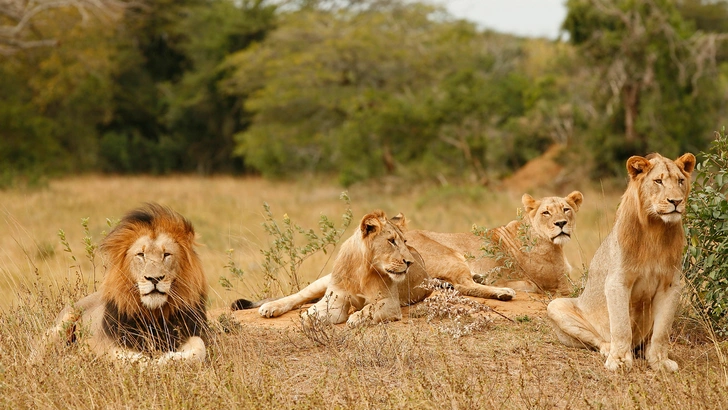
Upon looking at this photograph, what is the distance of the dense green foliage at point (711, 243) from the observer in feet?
18.3

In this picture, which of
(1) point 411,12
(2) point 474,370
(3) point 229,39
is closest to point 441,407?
(2) point 474,370

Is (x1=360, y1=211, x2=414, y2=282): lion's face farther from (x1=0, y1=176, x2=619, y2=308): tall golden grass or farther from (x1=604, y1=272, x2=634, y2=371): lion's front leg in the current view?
(x1=0, y1=176, x2=619, y2=308): tall golden grass

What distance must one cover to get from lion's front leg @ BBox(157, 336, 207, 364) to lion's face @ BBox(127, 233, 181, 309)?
0.94ft

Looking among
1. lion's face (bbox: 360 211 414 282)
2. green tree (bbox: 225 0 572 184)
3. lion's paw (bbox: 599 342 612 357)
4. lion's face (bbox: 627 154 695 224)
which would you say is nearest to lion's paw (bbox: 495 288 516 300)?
lion's face (bbox: 360 211 414 282)

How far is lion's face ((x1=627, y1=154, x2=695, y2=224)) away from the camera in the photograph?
469 cm

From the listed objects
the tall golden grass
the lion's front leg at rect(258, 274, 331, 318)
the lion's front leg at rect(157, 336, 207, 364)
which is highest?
the lion's front leg at rect(157, 336, 207, 364)

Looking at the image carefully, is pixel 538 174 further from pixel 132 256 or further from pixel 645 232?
pixel 132 256

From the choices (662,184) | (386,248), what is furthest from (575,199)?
(662,184)

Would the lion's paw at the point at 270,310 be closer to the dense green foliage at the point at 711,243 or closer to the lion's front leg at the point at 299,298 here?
the lion's front leg at the point at 299,298

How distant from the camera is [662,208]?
470 centimetres

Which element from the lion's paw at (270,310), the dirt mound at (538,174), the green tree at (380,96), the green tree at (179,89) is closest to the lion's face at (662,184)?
the lion's paw at (270,310)

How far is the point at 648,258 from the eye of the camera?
4.87 m

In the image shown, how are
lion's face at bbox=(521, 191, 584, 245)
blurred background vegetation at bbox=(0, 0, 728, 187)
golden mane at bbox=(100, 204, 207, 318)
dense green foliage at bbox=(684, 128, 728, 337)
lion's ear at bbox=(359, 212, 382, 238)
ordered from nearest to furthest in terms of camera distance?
1. golden mane at bbox=(100, 204, 207, 318)
2. dense green foliage at bbox=(684, 128, 728, 337)
3. lion's ear at bbox=(359, 212, 382, 238)
4. lion's face at bbox=(521, 191, 584, 245)
5. blurred background vegetation at bbox=(0, 0, 728, 187)

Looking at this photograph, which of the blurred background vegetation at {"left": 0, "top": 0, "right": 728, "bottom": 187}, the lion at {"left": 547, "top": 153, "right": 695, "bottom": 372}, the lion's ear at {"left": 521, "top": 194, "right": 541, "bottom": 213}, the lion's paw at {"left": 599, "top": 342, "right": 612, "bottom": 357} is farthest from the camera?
the blurred background vegetation at {"left": 0, "top": 0, "right": 728, "bottom": 187}
